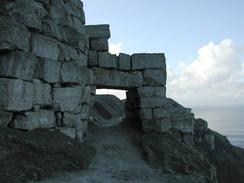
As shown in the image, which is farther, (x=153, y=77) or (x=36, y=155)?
(x=153, y=77)

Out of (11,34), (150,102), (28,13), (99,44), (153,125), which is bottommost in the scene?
(153,125)

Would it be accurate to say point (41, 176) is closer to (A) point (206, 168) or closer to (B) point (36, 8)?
(B) point (36, 8)

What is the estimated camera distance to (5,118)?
10.3 metres

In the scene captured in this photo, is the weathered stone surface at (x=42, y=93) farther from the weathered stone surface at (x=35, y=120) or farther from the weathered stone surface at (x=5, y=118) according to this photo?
the weathered stone surface at (x=5, y=118)

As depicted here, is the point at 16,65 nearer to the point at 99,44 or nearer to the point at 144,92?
the point at 99,44

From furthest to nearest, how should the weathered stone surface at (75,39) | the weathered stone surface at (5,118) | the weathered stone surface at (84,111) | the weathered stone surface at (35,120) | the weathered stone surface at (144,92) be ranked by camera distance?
the weathered stone surface at (144,92) < the weathered stone surface at (84,111) < the weathered stone surface at (75,39) < the weathered stone surface at (35,120) < the weathered stone surface at (5,118)

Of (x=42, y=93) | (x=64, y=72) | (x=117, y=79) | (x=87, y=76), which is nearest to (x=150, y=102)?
(x=117, y=79)

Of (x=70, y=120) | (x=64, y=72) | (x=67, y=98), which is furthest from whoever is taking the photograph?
(x=70, y=120)

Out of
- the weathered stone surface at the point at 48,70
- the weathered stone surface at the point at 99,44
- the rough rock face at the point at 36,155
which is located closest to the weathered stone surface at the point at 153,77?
the weathered stone surface at the point at 99,44

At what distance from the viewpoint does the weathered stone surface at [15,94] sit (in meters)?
10.3

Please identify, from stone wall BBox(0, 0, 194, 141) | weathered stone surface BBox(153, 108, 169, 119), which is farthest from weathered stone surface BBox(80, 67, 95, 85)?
weathered stone surface BBox(153, 108, 169, 119)

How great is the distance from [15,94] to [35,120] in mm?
1134

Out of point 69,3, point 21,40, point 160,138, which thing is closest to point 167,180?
point 160,138

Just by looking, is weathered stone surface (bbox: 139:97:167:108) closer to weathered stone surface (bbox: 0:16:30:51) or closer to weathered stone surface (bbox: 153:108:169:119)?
weathered stone surface (bbox: 153:108:169:119)
